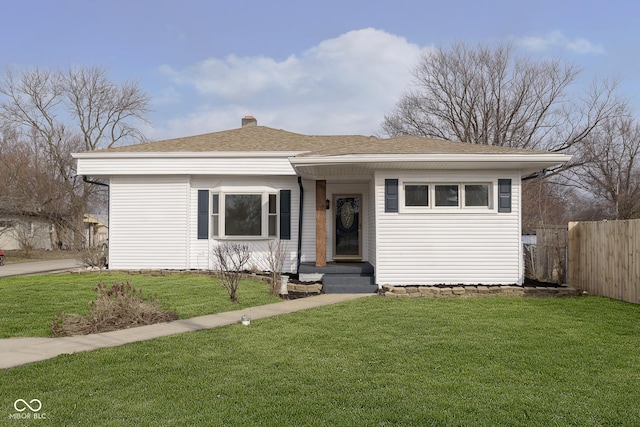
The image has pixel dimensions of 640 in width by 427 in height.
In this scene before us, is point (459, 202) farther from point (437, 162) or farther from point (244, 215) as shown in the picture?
point (244, 215)

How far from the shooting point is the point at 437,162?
929cm

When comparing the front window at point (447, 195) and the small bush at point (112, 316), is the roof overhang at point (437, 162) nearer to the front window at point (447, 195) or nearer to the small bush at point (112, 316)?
the front window at point (447, 195)

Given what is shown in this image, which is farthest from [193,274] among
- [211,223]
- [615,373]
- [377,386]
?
[615,373]

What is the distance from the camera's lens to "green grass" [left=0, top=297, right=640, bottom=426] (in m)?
3.39

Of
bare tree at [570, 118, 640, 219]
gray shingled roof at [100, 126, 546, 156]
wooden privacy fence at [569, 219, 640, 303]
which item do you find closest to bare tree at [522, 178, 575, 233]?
bare tree at [570, 118, 640, 219]

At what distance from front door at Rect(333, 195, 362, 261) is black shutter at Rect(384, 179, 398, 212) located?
247 cm

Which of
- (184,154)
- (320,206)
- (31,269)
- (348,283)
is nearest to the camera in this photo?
(348,283)

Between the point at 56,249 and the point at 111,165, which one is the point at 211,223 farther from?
the point at 56,249

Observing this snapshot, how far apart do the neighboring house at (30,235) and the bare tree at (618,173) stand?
116 ft

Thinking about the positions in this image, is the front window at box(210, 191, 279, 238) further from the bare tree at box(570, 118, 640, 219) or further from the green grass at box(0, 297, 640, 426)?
the bare tree at box(570, 118, 640, 219)

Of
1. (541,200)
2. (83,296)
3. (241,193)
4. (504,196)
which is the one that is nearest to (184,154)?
(241,193)

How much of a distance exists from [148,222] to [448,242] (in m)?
8.12

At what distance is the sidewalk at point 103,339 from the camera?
498cm

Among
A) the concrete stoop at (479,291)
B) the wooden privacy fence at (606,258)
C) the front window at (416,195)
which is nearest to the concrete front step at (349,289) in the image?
the concrete stoop at (479,291)
